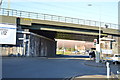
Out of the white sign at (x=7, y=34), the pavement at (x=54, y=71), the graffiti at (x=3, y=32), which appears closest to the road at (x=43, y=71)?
the pavement at (x=54, y=71)

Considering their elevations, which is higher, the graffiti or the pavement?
the graffiti

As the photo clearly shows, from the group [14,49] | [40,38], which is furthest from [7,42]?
[40,38]

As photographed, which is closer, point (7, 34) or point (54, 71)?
point (54, 71)

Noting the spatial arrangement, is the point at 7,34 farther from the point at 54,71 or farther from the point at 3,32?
the point at 54,71

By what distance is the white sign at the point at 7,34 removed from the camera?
26486 mm

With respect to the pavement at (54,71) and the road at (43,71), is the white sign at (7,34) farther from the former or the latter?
the road at (43,71)

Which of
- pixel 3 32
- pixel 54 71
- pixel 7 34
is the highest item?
pixel 3 32

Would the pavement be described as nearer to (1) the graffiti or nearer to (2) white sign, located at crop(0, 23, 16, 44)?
(2) white sign, located at crop(0, 23, 16, 44)

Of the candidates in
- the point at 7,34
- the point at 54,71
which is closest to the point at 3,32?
the point at 7,34

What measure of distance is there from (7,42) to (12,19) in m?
4.28

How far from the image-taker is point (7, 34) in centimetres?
2694

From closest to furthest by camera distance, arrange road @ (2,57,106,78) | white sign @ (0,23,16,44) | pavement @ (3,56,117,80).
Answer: pavement @ (3,56,117,80), road @ (2,57,106,78), white sign @ (0,23,16,44)

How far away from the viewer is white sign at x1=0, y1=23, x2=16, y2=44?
26.5m

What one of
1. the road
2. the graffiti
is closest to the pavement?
the road
